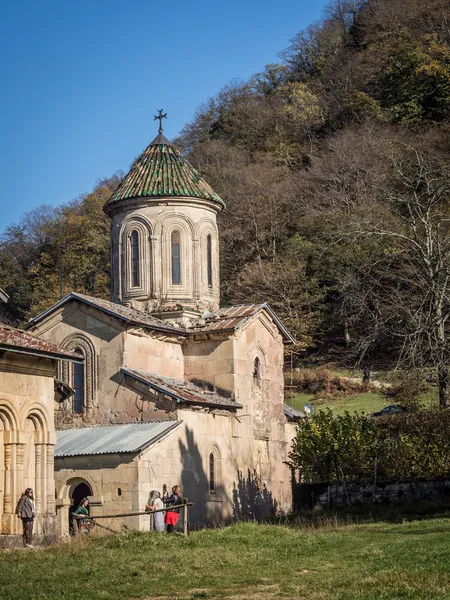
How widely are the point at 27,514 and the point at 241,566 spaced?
526cm

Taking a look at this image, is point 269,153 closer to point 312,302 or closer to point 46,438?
point 312,302

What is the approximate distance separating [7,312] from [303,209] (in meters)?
19.2

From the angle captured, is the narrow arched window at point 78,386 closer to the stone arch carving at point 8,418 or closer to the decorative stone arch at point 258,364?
the decorative stone arch at point 258,364

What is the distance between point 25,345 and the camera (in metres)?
16.3

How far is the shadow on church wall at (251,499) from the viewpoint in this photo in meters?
24.3

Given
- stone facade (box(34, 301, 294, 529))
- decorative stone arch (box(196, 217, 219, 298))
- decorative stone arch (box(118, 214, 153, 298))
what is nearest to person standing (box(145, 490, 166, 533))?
stone facade (box(34, 301, 294, 529))

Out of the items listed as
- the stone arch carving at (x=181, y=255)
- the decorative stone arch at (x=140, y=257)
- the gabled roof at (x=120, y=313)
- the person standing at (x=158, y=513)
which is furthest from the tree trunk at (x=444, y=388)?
the decorative stone arch at (x=140, y=257)

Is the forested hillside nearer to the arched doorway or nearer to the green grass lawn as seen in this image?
the green grass lawn

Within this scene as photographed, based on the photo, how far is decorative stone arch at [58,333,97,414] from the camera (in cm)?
2409

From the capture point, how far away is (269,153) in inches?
2237

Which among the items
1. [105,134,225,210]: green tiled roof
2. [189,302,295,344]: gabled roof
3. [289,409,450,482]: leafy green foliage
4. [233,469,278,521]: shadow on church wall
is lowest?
[233,469,278,521]: shadow on church wall

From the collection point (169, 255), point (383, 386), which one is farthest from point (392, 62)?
point (169, 255)

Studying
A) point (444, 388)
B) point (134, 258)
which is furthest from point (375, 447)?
point (134, 258)

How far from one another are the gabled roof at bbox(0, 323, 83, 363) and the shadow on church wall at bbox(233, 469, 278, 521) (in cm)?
866
